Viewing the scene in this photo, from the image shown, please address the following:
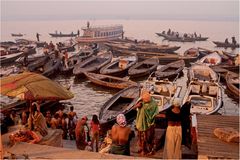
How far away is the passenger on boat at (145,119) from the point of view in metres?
7.53

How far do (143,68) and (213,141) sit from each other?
71.3 ft

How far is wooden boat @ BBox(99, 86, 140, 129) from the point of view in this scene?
549 inches

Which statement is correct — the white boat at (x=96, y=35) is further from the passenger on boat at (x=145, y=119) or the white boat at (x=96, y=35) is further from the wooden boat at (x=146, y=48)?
the passenger on boat at (x=145, y=119)

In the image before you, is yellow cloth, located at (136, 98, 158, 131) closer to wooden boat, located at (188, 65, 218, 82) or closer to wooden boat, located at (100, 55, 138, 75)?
wooden boat, located at (188, 65, 218, 82)

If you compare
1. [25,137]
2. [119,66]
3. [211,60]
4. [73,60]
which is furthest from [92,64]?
[25,137]

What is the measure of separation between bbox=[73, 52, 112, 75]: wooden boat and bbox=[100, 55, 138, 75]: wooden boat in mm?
914

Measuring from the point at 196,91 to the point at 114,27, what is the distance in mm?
37613

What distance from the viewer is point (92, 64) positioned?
2955 cm

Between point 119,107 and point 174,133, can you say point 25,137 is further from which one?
point 119,107

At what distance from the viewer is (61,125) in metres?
12.3

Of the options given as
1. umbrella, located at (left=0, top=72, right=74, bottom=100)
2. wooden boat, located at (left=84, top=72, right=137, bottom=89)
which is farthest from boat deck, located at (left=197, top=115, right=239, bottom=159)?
wooden boat, located at (left=84, top=72, right=137, bottom=89)

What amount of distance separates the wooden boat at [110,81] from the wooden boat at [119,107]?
2.37 metres

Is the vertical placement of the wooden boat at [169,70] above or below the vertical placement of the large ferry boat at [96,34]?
below

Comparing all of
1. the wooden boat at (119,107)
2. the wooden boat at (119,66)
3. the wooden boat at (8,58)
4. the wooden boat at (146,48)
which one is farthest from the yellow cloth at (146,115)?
the wooden boat at (146,48)
